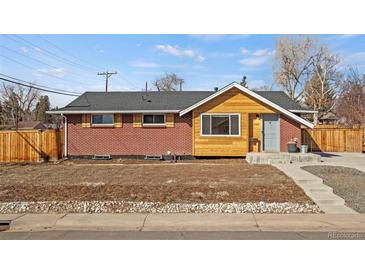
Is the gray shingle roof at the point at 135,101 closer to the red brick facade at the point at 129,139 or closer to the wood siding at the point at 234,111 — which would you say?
the red brick facade at the point at 129,139

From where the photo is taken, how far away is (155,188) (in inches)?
373

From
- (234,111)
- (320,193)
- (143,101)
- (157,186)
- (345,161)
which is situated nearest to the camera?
(320,193)

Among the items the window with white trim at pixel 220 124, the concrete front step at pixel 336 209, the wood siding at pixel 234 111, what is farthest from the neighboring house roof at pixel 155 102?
the concrete front step at pixel 336 209

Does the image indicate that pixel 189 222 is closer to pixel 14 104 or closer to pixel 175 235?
pixel 175 235

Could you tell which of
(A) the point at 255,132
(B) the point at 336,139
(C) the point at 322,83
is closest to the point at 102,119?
(A) the point at 255,132

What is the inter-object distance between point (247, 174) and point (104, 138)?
992cm

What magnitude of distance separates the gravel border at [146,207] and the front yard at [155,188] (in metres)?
0.11

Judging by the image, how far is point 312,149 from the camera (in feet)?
77.0

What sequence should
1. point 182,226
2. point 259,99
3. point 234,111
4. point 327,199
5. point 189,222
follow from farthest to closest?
1. point 234,111
2. point 259,99
3. point 327,199
4. point 189,222
5. point 182,226

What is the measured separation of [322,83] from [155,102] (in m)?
33.0

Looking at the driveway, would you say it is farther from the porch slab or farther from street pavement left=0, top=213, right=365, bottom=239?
Answer: street pavement left=0, top=213, right=365, bottom=239

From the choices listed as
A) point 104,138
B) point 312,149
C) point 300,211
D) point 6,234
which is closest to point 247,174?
point 300,211

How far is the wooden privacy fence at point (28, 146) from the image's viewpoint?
17766 mm
